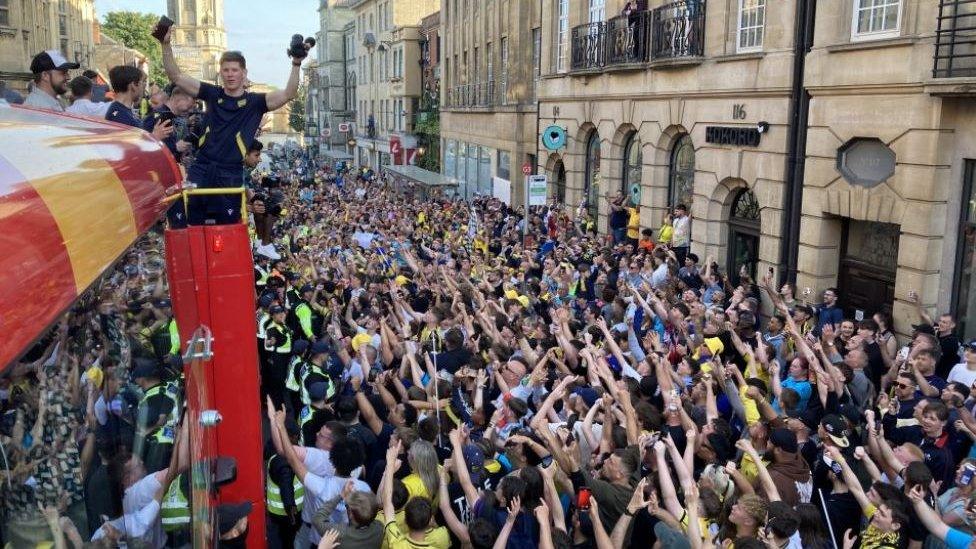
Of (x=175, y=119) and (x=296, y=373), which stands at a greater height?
(x=175, y=119)

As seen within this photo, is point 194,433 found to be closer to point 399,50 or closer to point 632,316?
point 632,316

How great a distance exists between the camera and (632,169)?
21.2 metres

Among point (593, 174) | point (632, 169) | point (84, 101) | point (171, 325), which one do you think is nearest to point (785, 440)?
point (171, 325)

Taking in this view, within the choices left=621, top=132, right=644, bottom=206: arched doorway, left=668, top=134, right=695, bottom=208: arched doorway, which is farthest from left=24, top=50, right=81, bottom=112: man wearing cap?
left=621, top=132, right=644, bottom=206: arched doorway

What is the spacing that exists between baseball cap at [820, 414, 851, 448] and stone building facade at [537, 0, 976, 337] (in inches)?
259

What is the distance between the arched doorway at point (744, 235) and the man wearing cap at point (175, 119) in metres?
11.7

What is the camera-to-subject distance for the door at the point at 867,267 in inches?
508

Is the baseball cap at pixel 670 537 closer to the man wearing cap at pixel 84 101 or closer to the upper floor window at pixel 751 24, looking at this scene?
the man wearing cap at pixel 84 101

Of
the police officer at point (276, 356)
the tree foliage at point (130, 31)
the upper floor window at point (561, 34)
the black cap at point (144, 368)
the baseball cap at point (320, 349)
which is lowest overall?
the police officer at point (276, 356)

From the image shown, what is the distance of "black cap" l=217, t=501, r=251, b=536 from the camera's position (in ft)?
14.2

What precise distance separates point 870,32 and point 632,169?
8.84 metres

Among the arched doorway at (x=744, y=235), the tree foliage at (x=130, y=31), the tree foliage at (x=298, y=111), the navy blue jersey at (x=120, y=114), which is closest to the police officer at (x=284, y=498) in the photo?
the navy blue jersey at (x=120, y=114)

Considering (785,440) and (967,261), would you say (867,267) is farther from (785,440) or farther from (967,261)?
(785,440)

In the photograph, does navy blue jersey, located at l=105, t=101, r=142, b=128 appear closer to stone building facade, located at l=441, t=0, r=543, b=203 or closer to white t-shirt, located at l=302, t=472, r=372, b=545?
white t-shirt, located at l=302, t=472, r=372, b=545
